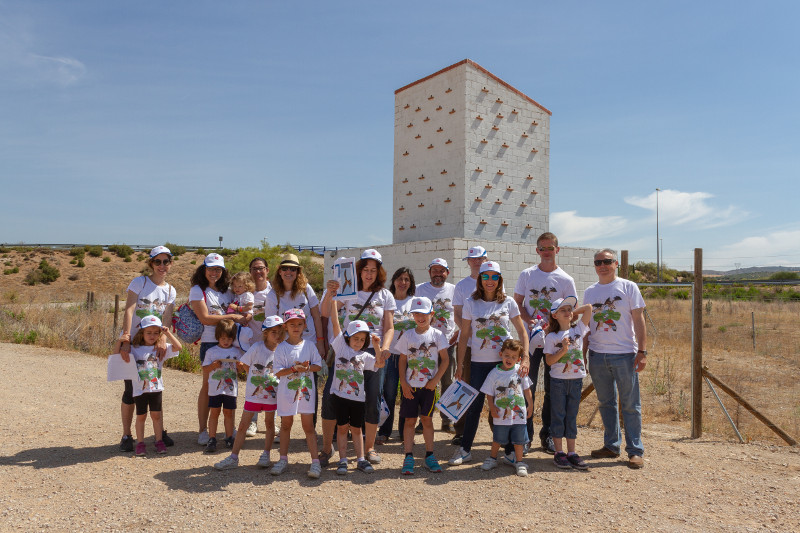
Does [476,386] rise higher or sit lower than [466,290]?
lower

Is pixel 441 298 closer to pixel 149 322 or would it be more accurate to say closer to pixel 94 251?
pixel 149 322

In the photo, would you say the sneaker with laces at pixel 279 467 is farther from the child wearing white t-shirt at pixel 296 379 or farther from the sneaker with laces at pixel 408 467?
the sneaker with laces at pixel 408 467

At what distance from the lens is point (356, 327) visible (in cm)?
457

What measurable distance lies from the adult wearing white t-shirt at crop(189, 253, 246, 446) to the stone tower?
4893mm

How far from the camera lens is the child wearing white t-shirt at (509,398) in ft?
15.5

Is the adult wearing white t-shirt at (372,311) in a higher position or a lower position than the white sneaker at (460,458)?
higher

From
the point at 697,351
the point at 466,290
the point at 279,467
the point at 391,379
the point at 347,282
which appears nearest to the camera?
the point at 279,467

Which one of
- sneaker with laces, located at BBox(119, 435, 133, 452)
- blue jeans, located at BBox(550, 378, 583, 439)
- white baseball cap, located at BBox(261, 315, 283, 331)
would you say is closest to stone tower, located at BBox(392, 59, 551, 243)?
blue jeans, located at BBox(550, 378, 583, 439)

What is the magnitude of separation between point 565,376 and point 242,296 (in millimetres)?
3199

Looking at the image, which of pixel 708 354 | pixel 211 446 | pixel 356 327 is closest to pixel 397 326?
pixel 356 327

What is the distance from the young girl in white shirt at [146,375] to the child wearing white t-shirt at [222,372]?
17.9 inches

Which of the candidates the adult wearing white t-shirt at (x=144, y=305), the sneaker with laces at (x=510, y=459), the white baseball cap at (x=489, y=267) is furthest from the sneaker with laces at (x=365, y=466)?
the adult wearing white t-shirt at (x=144, y=305)

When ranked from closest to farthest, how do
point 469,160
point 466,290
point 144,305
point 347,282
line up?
point 347,282 → point 144,305 → point 466,290 → point 469,160

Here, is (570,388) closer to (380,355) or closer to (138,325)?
(380,355)
